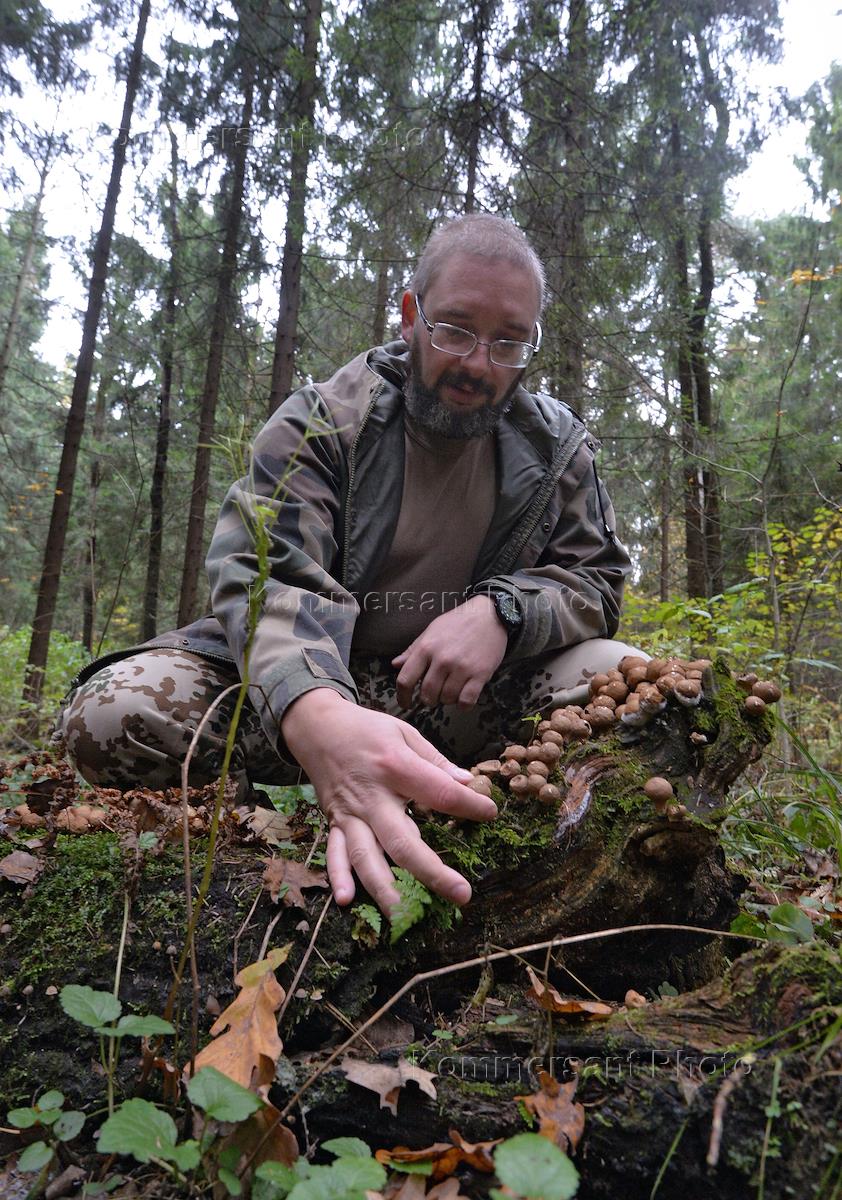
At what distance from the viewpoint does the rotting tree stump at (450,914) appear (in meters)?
1.66

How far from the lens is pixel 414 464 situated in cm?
372

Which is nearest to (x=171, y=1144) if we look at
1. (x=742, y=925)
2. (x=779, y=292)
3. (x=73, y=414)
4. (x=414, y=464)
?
(x=742, y=925)

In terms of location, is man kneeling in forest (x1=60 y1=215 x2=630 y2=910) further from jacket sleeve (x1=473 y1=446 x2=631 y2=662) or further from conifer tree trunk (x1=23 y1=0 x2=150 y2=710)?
conifer tree trunk (x1=23 y1=0 x2=150 y2=710)

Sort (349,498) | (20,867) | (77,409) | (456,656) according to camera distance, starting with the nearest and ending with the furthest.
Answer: (20,867), (456,656), (349,498), (77,409)

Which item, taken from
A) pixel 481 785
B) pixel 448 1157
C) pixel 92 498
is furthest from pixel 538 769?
pixel 92 498

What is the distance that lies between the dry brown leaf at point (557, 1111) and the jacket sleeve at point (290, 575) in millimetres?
1074

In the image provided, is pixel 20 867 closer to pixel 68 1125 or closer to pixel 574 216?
pixel 68 1125

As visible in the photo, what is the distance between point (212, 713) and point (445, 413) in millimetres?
1773

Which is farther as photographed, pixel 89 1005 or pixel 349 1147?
pixel 89 1005

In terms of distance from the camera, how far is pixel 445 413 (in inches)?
140

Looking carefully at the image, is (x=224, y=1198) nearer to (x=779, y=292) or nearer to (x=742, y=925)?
(x=742, y=925)

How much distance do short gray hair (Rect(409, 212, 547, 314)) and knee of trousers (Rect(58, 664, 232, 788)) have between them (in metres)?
2.28

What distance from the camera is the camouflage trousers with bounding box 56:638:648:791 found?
124 inches

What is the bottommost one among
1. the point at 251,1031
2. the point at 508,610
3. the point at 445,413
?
the point at 251,1031
